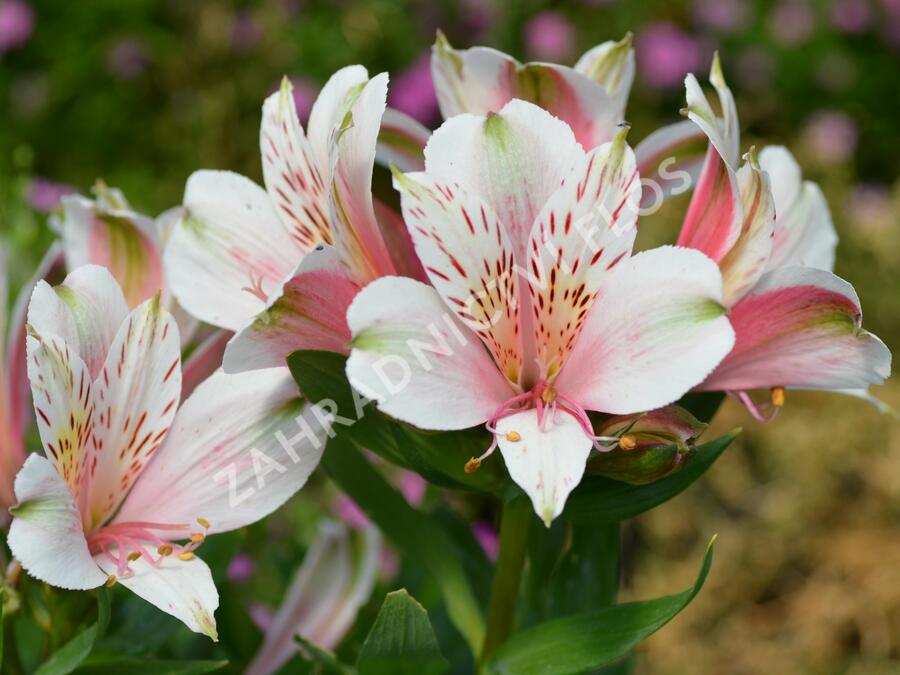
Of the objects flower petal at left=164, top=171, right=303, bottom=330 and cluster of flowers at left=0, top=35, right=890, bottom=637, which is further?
flower petal at left=164, top=171, right=303, bottom=330

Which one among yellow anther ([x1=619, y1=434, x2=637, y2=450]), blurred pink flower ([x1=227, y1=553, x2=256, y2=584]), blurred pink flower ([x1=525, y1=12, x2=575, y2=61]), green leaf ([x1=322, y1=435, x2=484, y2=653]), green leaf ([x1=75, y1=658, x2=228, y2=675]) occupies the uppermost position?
yellow anther ([x1=619, y1=434, x2=637, y2=450])

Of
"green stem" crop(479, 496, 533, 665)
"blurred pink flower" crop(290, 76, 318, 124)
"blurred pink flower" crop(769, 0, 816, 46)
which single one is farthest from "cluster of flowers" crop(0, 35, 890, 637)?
"blurred pink flower" crop(769, 0, 816, 46)

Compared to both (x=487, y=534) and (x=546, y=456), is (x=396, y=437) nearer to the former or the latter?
(x=546, y=456)

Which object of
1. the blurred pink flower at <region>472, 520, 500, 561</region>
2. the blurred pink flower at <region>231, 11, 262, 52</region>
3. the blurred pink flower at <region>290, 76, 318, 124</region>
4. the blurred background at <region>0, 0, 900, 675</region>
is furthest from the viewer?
the blurred pink flower at <region>231, 11, 262, 52</region>

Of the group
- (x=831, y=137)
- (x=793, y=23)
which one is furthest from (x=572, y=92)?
(x=793, y=23)

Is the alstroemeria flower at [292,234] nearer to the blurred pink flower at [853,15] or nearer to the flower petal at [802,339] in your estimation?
the flower petal at [802,339]

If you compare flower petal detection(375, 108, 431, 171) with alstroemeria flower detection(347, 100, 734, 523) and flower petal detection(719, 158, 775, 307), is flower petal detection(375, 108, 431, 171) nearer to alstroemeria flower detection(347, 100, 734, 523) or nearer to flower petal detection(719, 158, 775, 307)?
alstroemeria flower detection(347, 100, 734, 523)
